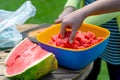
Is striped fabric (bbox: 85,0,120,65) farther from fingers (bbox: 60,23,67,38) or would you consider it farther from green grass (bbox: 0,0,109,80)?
green grass (bbox: 0,0,109,80)

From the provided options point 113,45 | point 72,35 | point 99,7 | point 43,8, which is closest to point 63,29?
point 72,35

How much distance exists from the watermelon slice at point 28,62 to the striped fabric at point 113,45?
457mm

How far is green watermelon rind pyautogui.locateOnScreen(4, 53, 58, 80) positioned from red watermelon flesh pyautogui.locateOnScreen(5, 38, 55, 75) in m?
0.03

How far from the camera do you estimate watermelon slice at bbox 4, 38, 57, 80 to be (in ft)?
4.21

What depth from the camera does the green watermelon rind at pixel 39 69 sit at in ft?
4.19

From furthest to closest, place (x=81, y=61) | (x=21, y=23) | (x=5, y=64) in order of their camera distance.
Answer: (x=21, y=23) < (x=5, y=64) < (x=81, y=61)

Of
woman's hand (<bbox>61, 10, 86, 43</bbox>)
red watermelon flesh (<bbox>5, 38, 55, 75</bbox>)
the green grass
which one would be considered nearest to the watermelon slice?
red watermelon flesh (<bbox>5, 38, 55, 75</bbox>)

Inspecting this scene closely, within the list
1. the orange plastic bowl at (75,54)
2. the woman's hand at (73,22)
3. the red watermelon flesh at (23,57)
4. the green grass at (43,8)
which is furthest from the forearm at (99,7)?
the green grass at (43,8)

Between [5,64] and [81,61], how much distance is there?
333 millimetres

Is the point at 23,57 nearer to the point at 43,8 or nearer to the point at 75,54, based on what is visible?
the point at 75,54

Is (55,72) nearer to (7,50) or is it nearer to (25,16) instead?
(7,50)

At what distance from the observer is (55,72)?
1365 mm

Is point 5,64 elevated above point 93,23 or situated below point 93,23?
below

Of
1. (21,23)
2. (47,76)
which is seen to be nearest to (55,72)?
(47,76)
